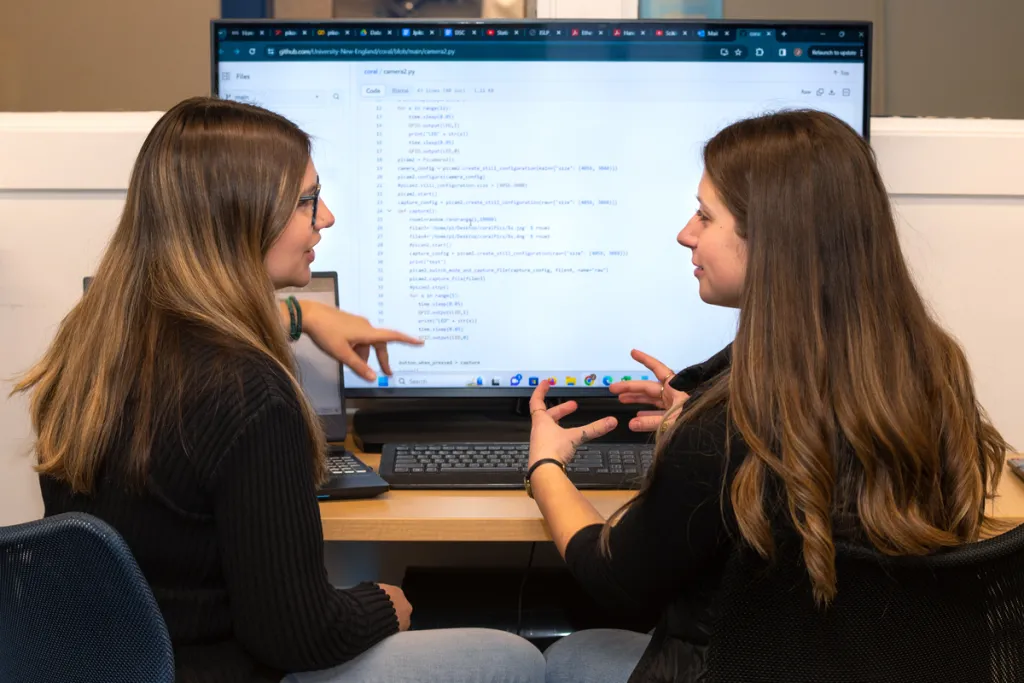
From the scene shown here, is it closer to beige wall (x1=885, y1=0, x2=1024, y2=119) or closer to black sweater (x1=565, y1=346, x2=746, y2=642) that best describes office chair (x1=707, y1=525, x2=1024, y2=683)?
black sweater (x1=565, y1=346, x2=746, y2=642)

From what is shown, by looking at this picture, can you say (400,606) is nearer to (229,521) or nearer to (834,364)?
(229,521)

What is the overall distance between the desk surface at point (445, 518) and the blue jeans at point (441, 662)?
138 mm

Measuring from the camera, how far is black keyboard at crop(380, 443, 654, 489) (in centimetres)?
136

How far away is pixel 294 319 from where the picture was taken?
1.48 m

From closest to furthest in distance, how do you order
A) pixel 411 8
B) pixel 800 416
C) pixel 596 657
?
pixel 800 416 → pixel 596 657 → pixel 411 8

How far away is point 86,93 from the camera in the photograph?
2.98 m

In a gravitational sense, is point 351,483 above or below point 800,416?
below

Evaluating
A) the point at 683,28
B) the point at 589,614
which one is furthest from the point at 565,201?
the point at 589,614

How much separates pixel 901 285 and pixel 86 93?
2.72 m

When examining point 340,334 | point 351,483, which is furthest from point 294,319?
point 351,483

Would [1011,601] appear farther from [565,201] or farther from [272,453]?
[565,201]

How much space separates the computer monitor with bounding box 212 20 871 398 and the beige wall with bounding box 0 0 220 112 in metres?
1.48

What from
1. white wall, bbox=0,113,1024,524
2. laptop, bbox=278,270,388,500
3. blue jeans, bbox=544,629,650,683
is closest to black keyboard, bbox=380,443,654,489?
laptop, bbox=278,270,388,500

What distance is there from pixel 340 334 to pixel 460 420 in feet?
0.89
